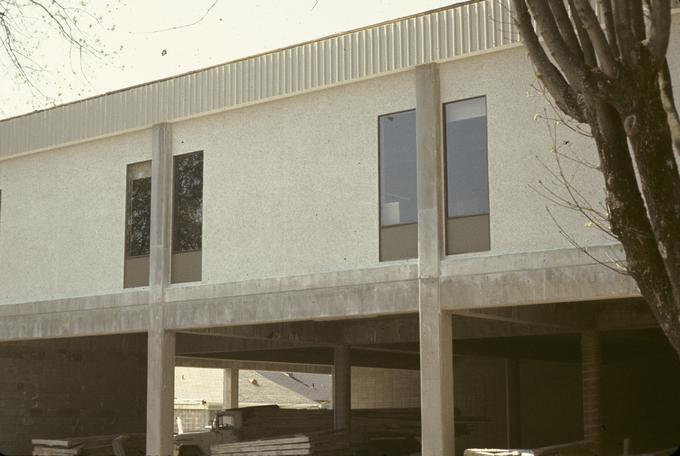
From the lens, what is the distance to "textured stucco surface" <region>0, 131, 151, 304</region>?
69.5 feet

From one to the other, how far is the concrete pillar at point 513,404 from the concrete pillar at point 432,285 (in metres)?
15.9

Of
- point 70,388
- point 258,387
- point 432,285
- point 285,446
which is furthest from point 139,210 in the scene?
point 258,387

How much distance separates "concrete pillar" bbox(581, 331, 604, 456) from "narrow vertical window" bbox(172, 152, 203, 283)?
329 inches

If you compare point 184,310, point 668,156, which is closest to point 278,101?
point 184,310

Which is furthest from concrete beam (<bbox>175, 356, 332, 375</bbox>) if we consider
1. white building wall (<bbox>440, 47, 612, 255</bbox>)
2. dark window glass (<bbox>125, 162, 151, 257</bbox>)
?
white building wall (<bbox>440, 47, 612, 255</bbox>)

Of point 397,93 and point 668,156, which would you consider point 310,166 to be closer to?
point 397,93

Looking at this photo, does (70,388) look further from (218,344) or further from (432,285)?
(432,285)

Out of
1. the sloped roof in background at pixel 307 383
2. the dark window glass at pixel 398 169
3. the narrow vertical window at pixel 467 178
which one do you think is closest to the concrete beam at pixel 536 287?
the narrow vertical window at pixel 467 178

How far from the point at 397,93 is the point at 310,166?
6.88ft

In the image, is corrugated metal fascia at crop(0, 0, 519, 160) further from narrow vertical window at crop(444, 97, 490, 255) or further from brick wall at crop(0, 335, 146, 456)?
brick wall at crop(0, 335, 146, 456)

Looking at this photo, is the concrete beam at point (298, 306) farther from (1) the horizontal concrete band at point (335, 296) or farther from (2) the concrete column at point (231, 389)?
(2) the concrete column at point (231, 389)

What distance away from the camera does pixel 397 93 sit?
17391 mm

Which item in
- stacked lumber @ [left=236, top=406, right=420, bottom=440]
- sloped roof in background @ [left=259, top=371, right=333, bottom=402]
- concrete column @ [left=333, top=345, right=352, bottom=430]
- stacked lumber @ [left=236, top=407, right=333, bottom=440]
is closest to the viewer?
concrete column @ [left=333, top=345, right=352, bottom=430]

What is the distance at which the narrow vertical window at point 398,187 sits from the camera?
56.0ft
